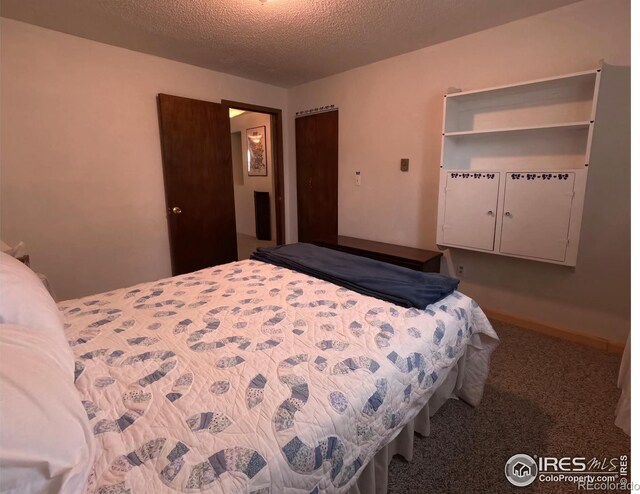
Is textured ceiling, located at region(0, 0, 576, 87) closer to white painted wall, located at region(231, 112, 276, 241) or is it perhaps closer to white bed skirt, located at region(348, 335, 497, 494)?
white bed skirt, located at region(348, 335, 497, 494)

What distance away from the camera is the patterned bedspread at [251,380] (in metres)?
0.79

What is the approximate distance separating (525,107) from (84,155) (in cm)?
362

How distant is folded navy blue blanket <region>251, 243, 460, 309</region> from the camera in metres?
1.63

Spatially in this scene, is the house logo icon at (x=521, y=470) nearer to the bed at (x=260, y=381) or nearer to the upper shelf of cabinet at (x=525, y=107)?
the bed at (x=260, y=381)

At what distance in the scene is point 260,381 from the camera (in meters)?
1.04

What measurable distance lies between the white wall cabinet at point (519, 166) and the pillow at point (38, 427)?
269 centimetres

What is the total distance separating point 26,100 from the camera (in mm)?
2500

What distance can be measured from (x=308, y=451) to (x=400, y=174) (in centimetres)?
287

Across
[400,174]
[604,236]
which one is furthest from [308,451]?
[400,174]

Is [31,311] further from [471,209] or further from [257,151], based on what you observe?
[257,151]

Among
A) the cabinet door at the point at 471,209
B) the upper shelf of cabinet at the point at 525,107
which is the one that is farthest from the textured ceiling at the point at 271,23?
the cabinet door at the point at 471,209

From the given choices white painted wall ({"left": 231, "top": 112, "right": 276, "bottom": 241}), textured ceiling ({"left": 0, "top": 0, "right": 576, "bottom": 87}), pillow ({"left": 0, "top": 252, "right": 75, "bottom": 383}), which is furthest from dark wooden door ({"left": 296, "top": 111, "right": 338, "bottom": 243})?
pillow ({"left": 0, "top": 252, "right": 75, "bottom": 383})

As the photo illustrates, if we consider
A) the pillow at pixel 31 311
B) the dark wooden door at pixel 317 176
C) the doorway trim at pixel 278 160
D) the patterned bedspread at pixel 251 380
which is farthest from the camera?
the doorway trim at pixel 278 160

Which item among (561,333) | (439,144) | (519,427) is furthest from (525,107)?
(519,427)
